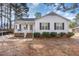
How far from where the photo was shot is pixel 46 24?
412 centimetres

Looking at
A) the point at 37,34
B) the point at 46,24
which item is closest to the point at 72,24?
the point at 46,24

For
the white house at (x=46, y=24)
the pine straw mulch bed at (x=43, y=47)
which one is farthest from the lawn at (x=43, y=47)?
the white house at (x=46, y=24)

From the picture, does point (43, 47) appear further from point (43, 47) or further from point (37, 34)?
point (37, 34)

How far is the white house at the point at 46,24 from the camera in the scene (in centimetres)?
412

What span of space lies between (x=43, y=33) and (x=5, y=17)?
0.52 meters

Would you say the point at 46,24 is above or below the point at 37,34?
above

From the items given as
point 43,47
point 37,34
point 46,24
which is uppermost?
point 46,24

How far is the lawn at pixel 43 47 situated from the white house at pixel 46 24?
14 cm

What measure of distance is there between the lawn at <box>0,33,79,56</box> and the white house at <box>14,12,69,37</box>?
0.46 ft

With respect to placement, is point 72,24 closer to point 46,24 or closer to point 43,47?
point 46,24

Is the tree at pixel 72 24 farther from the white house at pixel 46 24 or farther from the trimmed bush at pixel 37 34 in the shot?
the trimmed bush at pixel 37 34

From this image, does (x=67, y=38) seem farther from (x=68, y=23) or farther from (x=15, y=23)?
(x=15, y=23)

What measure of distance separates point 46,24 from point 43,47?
11.6 inches

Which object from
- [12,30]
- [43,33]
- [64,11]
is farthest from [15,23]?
[64,11]
